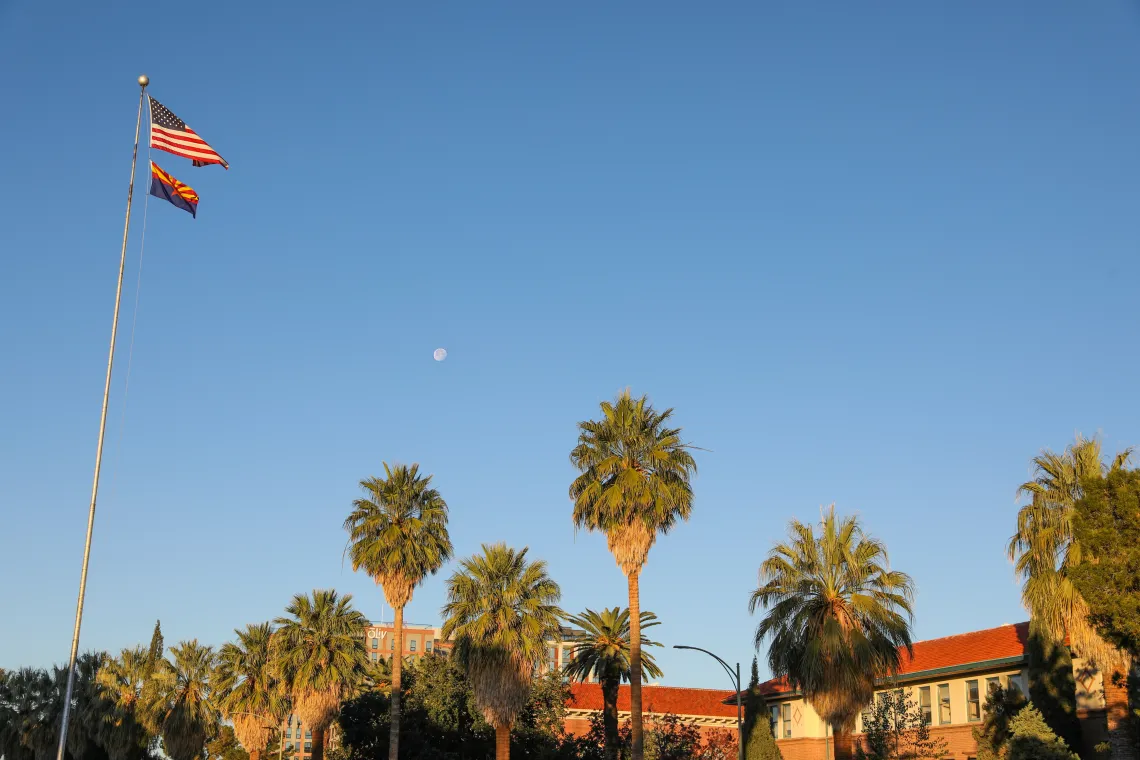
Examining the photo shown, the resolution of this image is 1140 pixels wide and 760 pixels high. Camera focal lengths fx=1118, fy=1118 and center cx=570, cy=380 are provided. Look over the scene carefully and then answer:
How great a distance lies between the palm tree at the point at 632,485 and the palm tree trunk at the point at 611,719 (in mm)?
10989

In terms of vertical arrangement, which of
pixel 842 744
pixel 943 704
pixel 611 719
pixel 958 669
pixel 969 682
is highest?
pixel 958 669

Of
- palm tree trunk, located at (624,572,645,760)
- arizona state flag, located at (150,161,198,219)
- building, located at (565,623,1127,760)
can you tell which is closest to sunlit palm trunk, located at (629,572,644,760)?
palm tree trunk, located at (624,572,645,760)

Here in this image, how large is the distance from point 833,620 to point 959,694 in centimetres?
1624

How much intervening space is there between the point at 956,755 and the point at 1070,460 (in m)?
18.3

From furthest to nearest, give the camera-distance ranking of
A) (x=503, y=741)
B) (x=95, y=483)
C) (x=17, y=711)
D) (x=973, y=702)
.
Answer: (x=17, y=711) < (x=503, y=741) < (x=973, y=702) < (x=95, y=483)

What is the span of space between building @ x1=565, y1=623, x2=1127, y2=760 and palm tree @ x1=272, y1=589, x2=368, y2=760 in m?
25.7

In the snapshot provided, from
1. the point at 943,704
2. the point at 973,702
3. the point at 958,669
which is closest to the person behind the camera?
the point at 973,702

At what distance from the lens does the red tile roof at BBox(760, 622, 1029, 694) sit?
50.8 meters

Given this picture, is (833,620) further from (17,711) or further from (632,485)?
(17,711)

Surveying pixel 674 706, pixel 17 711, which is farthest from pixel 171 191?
pixel 674 706

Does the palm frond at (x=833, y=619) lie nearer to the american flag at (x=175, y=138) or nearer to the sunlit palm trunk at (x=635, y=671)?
the sunlit palm trunk at (x=635, y=671)

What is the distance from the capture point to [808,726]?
211 ft

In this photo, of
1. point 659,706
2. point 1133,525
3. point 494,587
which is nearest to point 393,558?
point 494,587

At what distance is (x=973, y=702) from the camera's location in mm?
51188
